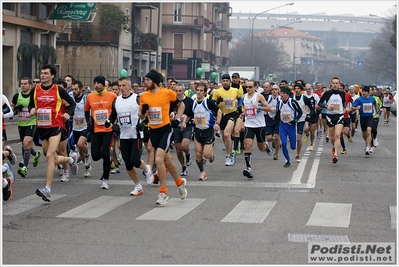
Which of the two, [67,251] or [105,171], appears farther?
[105,171]

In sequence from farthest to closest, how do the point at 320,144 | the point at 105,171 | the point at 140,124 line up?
the point at 320,144 → the point at 105,171 → the point at 140,124

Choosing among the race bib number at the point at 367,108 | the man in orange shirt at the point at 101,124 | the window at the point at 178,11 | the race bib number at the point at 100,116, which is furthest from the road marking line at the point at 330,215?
the window at the point at 178,11

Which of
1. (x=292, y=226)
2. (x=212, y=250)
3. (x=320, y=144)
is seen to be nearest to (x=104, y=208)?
(x=292, y=226)

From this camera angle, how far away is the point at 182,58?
77.3 metres

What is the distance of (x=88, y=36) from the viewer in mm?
50469

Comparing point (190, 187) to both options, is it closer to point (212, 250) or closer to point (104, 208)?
point (104, 208)

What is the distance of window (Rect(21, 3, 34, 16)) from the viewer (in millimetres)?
37328

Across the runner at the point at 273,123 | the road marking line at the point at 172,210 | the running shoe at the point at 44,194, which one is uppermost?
the runner at the point at 273,123

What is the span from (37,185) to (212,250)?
21.7ft

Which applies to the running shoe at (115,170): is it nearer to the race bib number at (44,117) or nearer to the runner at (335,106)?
the race bib number at (44,117)

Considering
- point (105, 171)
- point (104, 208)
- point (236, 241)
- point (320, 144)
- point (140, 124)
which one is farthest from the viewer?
point (320, 144)

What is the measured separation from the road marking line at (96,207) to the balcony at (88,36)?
38312mm

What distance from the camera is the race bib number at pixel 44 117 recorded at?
41.8ft

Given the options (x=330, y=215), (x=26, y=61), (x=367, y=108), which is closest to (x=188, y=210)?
(x=330, y=215)
